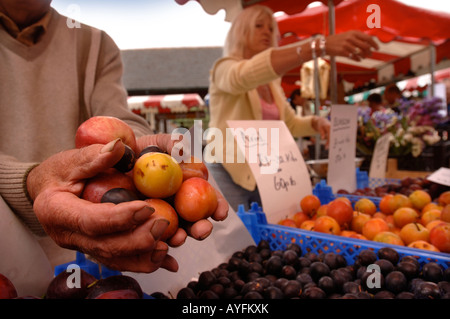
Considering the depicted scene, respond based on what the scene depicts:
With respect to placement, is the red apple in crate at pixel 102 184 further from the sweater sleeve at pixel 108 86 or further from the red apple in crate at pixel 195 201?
the sweater sleeve at pixel 108 86

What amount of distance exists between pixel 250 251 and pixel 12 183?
2.68 feet

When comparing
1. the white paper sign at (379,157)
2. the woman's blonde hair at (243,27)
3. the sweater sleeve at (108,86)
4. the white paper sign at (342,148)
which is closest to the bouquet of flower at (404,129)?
the white paper sign at (379,157)

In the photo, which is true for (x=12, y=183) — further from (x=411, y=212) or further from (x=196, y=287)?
(x=411, y=212)

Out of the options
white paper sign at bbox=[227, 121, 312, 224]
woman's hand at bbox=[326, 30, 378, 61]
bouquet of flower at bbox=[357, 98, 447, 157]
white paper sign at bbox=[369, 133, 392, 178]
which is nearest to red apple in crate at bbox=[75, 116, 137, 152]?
white paper sign at bbox=[227, 121, 312, 224]

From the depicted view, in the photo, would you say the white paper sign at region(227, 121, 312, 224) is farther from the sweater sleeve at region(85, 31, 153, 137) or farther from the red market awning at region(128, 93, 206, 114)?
the red market awning at region(128, 93, 206, 114)

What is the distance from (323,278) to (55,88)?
3.90 ft

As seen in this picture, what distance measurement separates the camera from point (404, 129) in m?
2.94

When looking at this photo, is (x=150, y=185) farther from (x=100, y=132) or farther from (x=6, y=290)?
(x=6, y=290)

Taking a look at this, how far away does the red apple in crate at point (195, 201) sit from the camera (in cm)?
67

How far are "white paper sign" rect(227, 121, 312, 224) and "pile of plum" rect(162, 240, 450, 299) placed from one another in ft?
1.21

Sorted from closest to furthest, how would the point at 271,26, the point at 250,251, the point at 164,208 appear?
the point at 164,208, the point at 250,251, the point at 271,26

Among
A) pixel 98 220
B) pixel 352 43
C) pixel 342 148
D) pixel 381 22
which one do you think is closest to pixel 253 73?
pixel 352 43
